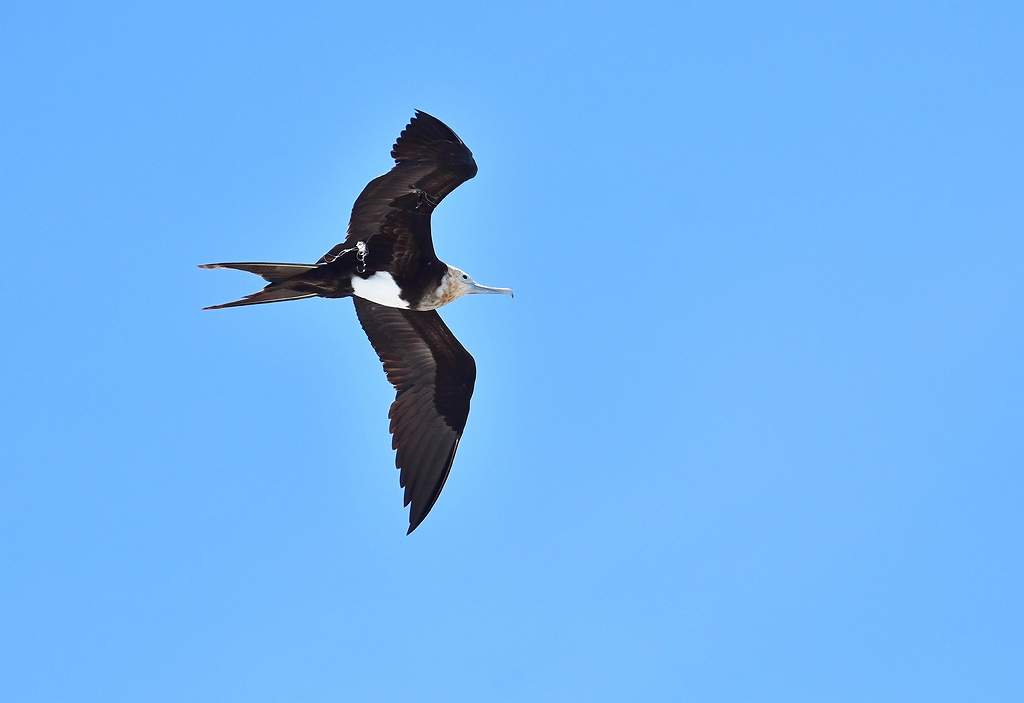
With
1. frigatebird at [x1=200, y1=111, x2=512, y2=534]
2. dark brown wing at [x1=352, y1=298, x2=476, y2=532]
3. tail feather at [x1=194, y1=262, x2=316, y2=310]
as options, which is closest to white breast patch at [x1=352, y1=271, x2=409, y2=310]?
frigatebird at [x1=200, y1=111, x2=512, y2=534]

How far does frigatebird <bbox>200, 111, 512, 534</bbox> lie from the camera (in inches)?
259

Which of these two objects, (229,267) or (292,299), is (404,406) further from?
(229,267)

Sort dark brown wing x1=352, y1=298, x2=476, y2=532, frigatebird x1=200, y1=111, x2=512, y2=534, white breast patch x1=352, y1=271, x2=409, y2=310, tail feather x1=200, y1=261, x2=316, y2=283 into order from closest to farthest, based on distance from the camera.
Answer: tail feather x1=200, y1=261, x2=316, y2=283 < frigatebird x1=200, y1=111, x2=512, y2=534 < white breast patch x1=352, y1=271, x2=409, y2=310 < dark brown wing x1=352, y1=298, x2=476, y2=532

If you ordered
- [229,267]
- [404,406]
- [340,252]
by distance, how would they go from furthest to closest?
[404,406], [340,252], [229,267]

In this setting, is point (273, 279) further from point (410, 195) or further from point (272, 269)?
point (410, 195)

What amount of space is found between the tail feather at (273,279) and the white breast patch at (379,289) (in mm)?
564

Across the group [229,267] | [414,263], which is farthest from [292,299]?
[414,263]

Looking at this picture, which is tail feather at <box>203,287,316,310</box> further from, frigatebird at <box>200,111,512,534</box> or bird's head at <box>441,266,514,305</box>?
bird's head at <box>441,266,514,305</box>

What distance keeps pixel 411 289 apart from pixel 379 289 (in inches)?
9.4

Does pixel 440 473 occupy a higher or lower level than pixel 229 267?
lower

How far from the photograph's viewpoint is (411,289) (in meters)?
7.21

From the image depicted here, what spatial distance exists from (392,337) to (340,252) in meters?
0.97

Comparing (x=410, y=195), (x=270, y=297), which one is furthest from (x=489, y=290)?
(x=270, y=297)

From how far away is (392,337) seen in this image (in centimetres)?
761
